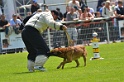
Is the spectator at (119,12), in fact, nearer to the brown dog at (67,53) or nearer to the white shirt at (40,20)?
the brown dog at (67,53)

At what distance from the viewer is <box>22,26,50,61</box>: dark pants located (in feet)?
42.8

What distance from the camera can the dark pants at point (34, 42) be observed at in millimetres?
13037

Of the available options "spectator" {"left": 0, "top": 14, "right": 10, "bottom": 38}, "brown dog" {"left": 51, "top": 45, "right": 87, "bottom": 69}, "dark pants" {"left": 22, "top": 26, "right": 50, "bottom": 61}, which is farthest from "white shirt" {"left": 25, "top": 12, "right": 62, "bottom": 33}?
"spectator" {"left": 0, "top": 14, "right": 10, "bottom": 38}

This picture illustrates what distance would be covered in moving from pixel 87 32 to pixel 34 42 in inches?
407

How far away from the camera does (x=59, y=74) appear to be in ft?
38.9

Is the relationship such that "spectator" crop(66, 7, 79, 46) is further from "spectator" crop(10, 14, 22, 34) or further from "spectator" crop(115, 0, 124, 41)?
"spectator" crop(10, 14, 22, 34)

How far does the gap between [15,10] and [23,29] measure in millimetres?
14447

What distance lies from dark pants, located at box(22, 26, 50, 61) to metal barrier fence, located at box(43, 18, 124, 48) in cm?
938

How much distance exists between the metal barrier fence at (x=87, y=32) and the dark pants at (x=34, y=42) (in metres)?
A: 9.38

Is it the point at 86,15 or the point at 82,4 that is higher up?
the point at 82,4

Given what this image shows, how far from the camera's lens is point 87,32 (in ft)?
76.2

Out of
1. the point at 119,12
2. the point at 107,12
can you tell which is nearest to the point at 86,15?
the point at 107,12

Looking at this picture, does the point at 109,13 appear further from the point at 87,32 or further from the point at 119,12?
the point at 87,32

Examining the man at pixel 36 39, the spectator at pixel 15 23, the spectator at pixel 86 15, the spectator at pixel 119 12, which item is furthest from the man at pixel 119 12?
the man at pixel 36 39
